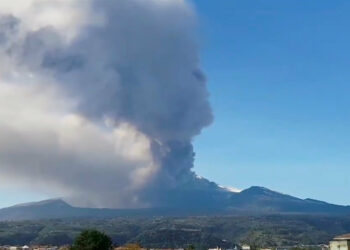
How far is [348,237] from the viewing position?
4835 inches

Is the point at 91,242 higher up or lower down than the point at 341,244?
lower down

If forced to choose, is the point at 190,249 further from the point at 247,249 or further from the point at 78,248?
the point at 78,248

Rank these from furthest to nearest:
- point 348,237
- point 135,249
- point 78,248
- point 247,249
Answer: point 247,249, point 135,249, point 348,237, point 78,248

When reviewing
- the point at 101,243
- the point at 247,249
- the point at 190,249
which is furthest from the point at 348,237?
the point at 247,249

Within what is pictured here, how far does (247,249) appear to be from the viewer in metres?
199

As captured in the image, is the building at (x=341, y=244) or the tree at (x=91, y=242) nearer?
the tree at (x=91, y=242)

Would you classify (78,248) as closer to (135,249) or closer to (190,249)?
(135,249)

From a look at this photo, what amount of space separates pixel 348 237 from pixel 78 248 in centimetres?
5041

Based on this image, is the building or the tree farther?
the building

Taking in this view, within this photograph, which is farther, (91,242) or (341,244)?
(341,244)

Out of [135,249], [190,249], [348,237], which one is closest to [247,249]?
[190,249]

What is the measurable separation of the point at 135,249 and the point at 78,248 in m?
48.5

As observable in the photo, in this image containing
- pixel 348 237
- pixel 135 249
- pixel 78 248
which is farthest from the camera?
pixel 135 249

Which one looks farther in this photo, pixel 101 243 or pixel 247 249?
pixel 247 249
